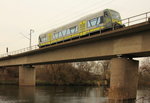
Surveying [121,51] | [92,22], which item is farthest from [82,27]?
[121,51]

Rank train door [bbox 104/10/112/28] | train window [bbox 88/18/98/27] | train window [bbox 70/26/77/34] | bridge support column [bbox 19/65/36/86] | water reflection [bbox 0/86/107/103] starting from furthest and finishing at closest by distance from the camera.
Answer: bridge support column [bbox 19/65/36/86] < train window [bbox 70/26/77/34] < train window [bbox 88/18/98/27] < train door [bbox 104/10/112/28] < water reflection [bbox 0/86/107/103]

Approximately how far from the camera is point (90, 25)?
29.5 meters

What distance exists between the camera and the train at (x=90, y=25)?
27.0m

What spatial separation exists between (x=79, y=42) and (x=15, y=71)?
4897cm

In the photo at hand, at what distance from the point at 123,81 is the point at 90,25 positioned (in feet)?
36.8

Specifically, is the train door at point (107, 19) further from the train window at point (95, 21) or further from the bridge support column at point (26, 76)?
the bridge support column at point (26, 76)

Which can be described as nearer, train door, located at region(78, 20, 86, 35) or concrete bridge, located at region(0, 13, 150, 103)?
concrete bridge, located at region(0, 13, 150, 103)

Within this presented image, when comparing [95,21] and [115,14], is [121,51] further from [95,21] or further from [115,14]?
[115,14]

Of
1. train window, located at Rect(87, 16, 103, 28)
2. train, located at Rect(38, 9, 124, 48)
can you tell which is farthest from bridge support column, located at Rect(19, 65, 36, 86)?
train window, located at Rect(87, 16, 103, 28)

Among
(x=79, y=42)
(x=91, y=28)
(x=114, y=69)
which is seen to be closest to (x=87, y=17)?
(x=91, y=28)

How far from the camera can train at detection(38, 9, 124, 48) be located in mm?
26969

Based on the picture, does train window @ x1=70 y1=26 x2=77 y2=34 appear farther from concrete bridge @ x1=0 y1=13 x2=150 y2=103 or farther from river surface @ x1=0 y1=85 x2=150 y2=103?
river surface @ x1=0 y1=85 x2=150 y2=103

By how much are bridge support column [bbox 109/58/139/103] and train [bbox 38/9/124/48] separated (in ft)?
17.0

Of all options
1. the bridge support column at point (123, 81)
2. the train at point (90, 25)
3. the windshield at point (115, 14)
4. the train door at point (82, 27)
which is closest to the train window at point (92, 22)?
the train at point (90, 25)
